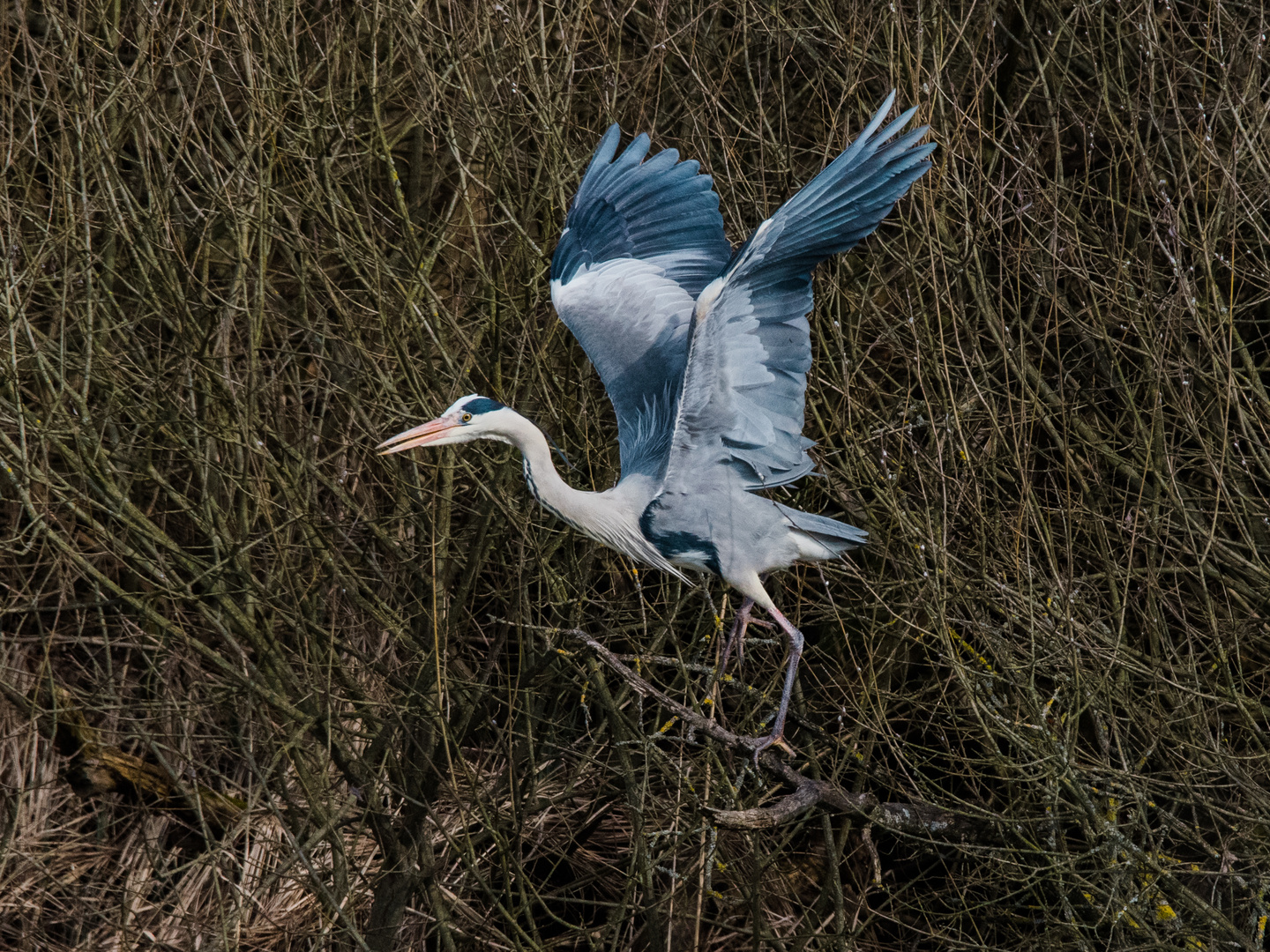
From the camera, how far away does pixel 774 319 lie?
3941 mm

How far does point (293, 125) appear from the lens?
18.6 ft

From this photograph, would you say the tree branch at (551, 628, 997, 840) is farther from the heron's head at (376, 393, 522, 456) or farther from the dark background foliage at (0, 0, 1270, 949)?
the heron's head at (376, 393, 522, 456)

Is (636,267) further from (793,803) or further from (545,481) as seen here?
(793,803)

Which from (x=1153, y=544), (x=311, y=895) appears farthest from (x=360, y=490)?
(x=1153, y=544)

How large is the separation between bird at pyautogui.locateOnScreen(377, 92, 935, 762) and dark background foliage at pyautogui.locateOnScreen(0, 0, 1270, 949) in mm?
344

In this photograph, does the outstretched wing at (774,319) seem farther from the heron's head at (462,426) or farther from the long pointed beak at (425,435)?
the long pointed beak at (425,435)

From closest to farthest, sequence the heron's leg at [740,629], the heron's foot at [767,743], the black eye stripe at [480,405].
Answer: the heron's foot at [767,743] < the black eye stripe at [480,405] < the heron's leg at [740,629]

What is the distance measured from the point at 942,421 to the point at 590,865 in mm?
3355

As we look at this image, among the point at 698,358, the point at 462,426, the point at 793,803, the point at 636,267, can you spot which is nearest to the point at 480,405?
the point at 462,426

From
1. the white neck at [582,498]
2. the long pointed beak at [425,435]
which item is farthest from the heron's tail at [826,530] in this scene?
the long pointed beak at [425,435]

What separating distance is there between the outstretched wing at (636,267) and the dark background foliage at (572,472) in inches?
13.6

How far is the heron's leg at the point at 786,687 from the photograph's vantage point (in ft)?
13.5

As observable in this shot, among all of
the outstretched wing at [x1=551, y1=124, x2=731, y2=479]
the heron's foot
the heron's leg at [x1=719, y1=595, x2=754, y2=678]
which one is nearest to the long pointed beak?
the outstretched wing at [x1=551, y1=124, x2=731, y2=479]

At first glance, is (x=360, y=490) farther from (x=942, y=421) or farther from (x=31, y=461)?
(x=942, y=421)
